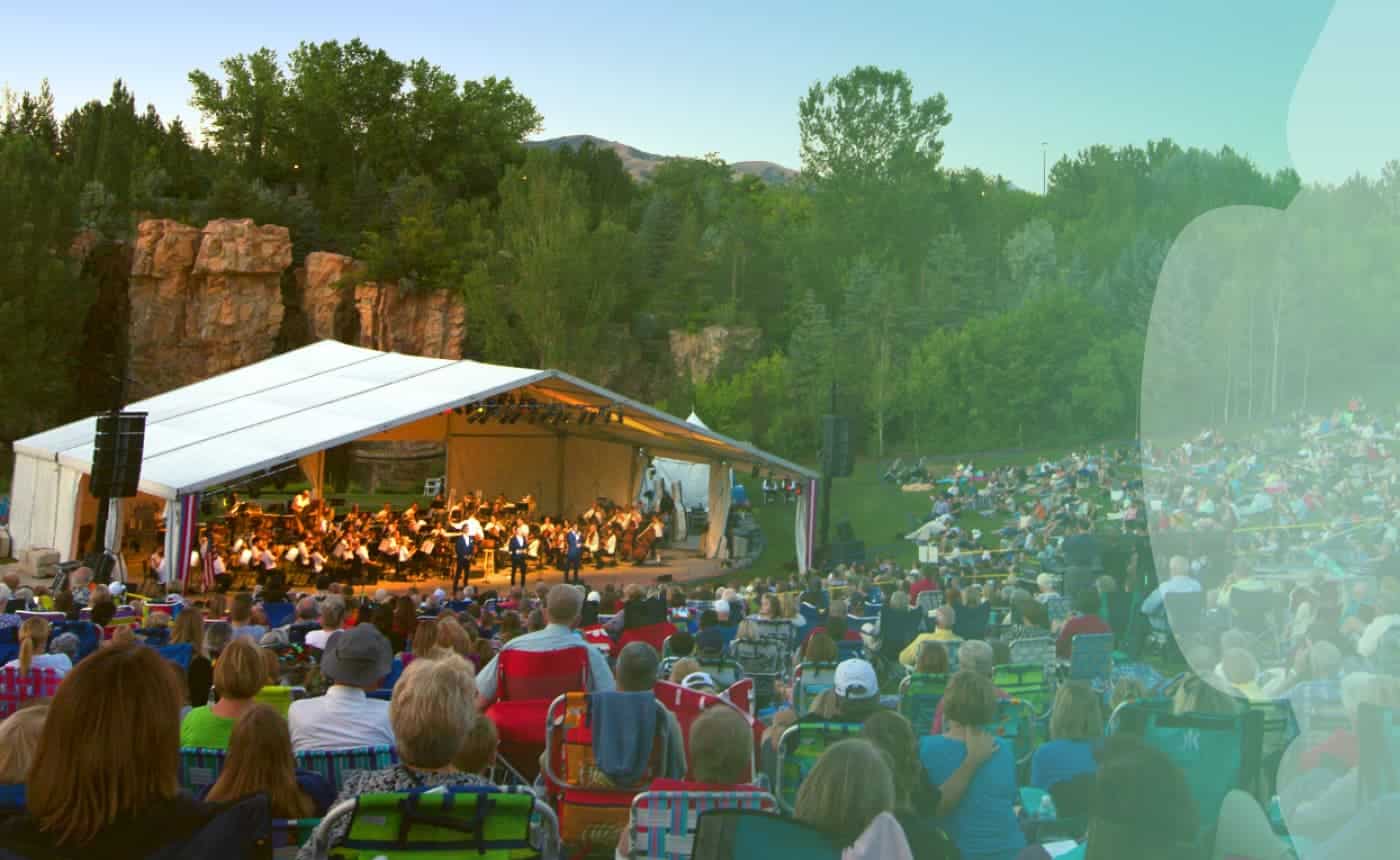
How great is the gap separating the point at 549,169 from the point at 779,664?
45707mm

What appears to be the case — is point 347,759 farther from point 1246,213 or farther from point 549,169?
point 549,169

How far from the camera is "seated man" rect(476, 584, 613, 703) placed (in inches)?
196

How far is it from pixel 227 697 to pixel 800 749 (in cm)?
177

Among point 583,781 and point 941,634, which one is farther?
point 941,634

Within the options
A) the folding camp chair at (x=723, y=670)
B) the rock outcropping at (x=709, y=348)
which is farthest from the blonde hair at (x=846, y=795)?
the rock outcropping at (x=709, y=348)

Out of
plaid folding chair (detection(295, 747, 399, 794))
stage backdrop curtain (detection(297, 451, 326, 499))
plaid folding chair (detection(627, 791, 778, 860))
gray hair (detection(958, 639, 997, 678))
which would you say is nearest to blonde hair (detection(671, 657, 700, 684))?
gray hair (detection(958, 639, 997, 678))

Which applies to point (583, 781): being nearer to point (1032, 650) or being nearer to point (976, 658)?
point (976, 658)

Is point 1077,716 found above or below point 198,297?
below

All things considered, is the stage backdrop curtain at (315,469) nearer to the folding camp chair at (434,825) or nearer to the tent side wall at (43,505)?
the tent side wall at (43,505)

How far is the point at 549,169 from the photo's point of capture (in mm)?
51594

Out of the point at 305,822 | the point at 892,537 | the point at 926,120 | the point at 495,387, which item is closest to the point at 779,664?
the point at 305,822

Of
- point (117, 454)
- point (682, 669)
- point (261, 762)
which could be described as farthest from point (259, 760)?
point (117, 454)

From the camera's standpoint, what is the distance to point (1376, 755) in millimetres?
1226

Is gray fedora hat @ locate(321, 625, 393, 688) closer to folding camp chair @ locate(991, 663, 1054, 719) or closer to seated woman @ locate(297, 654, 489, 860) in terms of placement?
seated woman @ locate(297, 654, 489, 860)
